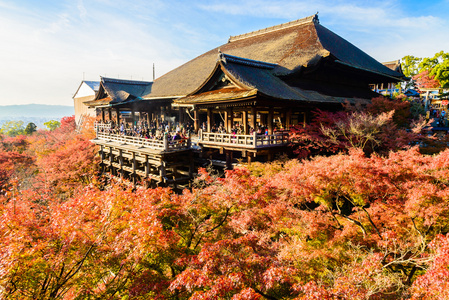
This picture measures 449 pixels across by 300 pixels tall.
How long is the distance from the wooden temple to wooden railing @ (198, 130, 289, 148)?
6 cm

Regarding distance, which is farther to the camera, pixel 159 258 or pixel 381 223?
pixel 381 223

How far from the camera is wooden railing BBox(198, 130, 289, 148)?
12810 millimetres

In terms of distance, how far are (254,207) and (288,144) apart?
6.74 metres

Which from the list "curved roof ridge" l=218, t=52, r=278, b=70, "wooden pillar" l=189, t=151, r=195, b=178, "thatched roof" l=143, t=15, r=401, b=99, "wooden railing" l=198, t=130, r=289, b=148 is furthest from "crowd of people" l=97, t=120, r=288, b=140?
"curved roof ridge" l=218, t=52, r=278, b=70

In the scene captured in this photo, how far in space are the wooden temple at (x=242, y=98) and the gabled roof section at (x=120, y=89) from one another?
0.11 m

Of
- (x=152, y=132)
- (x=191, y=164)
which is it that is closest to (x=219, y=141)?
(x=191, y=164)

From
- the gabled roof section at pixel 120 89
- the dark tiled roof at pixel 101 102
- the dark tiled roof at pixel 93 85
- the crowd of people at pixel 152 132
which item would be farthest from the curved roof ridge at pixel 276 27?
the dark tiled roof at pixel 93 85

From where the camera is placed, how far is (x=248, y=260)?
208 inches

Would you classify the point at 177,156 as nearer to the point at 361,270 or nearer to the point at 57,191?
the point at 57,191

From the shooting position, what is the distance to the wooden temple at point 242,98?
14.2 meters

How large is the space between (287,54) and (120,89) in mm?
17073

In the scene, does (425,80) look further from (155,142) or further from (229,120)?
(155,142)

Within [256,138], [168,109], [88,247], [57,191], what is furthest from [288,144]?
[57,191]

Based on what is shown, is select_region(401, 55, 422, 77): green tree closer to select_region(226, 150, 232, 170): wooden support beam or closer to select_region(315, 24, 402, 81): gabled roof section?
select_region(315, 24, 402, 81): gabled roof section
